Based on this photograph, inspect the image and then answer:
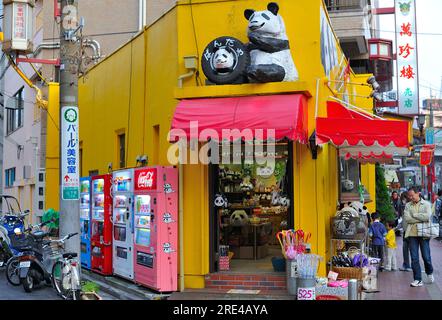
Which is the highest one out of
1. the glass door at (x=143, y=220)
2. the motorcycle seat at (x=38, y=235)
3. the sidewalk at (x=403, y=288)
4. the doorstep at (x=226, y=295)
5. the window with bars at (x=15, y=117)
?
the window with bars at (x=15, y=117)

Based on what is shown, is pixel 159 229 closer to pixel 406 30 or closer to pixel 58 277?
pixel 58 277

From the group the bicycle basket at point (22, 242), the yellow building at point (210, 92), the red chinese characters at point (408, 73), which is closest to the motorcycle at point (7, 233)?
the bicycle basket at point (22, 242)

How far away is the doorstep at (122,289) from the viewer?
10062 mm

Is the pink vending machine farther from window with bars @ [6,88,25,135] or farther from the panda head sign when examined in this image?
window with bars @ [6,88,25,135]

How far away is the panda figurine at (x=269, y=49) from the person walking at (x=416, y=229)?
3715 mm

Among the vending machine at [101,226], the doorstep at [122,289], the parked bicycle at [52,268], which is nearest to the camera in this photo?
the parked bicycle at [52,268]

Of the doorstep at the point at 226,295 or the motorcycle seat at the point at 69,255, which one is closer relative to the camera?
the doorstep at the point at 226,295

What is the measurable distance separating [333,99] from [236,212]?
346 centimetres

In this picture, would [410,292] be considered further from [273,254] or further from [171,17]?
[171,17]

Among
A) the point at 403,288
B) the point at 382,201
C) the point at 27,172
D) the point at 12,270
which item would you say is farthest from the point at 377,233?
the point at 27,172

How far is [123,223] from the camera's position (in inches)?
456

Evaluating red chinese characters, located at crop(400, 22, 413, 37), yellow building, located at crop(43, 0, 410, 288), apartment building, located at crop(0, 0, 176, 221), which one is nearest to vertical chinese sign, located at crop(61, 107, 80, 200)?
yellow building, located at crop(43, 0, 410, 288)

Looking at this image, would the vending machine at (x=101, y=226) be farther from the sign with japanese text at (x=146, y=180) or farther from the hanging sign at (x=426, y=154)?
the hanging sign at (x=426, y=154)

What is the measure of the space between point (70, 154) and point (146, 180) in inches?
60.5
